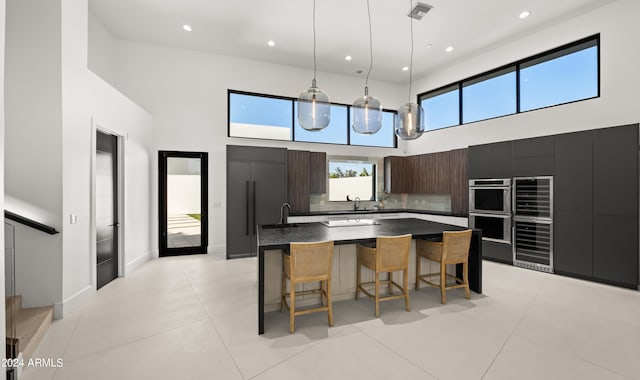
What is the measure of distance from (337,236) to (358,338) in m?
1.01

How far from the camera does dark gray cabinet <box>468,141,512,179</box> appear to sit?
5.04 meters

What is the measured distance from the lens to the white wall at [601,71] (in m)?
4.01

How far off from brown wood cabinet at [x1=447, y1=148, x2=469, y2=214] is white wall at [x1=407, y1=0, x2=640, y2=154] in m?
0.48

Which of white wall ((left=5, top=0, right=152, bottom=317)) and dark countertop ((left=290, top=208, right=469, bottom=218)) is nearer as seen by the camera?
white wall ((left=5, top=0, right=152, bottom=317))

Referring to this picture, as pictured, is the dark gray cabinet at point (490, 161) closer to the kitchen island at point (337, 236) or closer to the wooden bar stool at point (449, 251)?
the kitchen island at point (337, 236)

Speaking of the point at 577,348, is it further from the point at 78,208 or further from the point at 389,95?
the point at 389,95

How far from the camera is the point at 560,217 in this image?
441 cm

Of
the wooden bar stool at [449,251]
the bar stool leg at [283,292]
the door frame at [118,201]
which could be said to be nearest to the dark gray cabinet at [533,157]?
the wooden bar stool at [449,251]

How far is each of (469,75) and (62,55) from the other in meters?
6.86

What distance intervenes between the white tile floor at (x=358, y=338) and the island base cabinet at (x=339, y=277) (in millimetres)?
129

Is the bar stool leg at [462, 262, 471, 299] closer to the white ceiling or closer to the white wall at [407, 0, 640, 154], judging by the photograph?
the white wall at [407, 0, 640, 154]

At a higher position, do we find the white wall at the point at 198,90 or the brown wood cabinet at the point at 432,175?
the white wall at the point at 198,90

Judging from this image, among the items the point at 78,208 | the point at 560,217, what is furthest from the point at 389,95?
the point at 78,208

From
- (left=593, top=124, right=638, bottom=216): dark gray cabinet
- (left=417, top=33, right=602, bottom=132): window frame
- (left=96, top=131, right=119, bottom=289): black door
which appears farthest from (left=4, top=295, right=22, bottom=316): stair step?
(left=417, top=33, right=602, bottom=132): window frame
